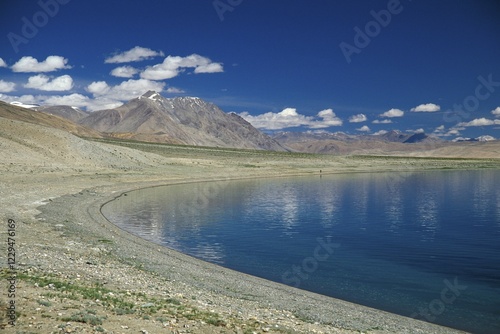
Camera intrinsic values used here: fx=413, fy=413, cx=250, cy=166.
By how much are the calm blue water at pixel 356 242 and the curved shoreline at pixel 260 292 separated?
1.70 metres

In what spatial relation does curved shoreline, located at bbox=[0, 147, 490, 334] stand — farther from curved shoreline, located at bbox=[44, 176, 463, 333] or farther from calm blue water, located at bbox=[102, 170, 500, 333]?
calm blue water, located at bbox=[102, 170, 500, 333]

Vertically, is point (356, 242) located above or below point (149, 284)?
below

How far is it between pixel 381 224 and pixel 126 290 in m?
33.2

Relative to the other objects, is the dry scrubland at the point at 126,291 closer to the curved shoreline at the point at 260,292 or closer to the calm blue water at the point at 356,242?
the curved shoreline at the point at 260,292

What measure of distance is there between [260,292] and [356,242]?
16.9m

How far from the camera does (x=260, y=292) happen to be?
67.2 ft

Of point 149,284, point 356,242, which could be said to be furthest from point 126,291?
point 356,242

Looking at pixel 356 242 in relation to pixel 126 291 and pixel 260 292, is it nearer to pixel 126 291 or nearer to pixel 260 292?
pixel 260 292

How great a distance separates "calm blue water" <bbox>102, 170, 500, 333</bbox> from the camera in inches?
869

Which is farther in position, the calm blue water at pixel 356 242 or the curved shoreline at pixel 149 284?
the calm blue water at pixel 356 242

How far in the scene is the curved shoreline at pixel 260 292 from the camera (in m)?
17.1

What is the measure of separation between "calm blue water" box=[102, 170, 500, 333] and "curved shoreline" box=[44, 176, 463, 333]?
1703 mm

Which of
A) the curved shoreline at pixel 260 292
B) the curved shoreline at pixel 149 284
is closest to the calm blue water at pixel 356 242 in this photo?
the curved shoreline at pixel 260 292

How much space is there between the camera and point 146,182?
7862 cm
